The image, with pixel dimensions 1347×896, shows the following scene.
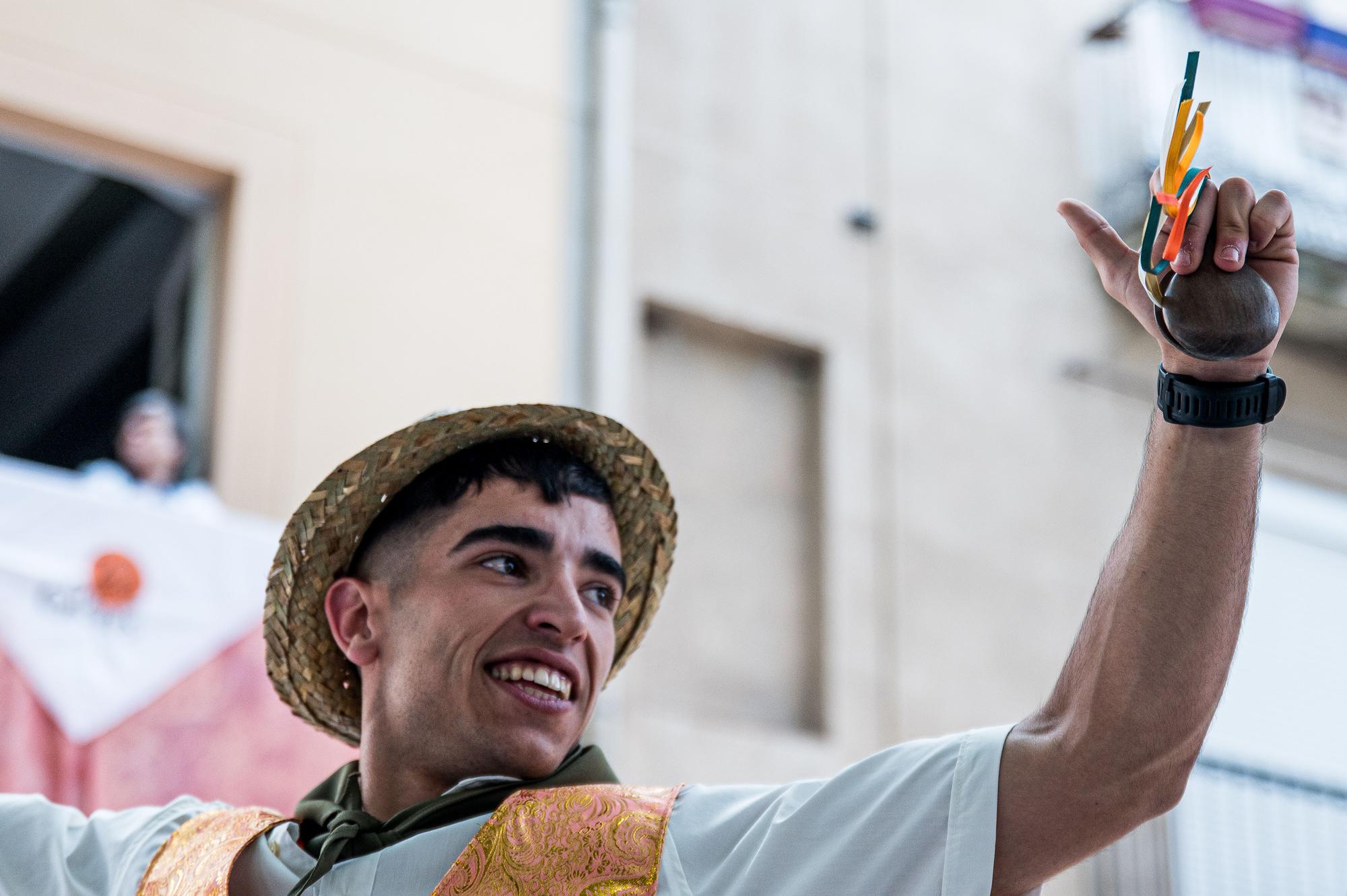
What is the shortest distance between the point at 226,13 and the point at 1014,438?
395 cm

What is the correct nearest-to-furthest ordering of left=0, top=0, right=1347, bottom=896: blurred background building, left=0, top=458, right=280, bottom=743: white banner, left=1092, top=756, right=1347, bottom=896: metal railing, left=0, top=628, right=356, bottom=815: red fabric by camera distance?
left=0, top=628, right=356, bottom=815: red fabric → left=0, top=458, right=280, bottom=743: white banner → left=0, top=0, right=1347, bottom=896: blurred background building → left=1092, top=756, right=1347, bottom=896: metal railing

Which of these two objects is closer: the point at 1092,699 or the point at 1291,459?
the point at 1092,699

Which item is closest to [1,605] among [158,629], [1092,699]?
[158,629]

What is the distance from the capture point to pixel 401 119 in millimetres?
7395

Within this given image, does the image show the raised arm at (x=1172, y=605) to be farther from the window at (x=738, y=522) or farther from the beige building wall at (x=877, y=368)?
the window at (x=738, y=522)

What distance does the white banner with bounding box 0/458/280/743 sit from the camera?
530 cm

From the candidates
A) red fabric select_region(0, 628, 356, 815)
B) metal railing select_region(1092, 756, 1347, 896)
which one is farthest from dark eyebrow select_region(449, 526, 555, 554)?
metal railing select_region(1092, 756, 1347, 896)

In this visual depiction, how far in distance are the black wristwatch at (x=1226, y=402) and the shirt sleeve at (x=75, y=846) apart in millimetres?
1724

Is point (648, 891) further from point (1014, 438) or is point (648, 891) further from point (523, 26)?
point (1014, 438)

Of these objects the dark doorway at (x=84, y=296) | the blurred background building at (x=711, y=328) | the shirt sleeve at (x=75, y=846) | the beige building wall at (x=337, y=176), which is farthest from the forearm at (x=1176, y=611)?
the dark doorway at (x=84, y=296)

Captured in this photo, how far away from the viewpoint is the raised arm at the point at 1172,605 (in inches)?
83.5

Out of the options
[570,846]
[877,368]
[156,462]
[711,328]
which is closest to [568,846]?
[570,846]

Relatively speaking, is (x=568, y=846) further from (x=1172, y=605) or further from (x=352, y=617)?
(x=1172, y=605)

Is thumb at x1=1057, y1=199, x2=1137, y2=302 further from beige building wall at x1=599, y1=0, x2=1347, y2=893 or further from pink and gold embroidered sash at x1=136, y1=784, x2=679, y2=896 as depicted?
beige building wall at x1=599, y1=0, x2=1347, y2=893
